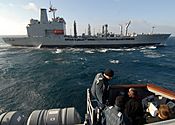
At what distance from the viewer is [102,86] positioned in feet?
19.2

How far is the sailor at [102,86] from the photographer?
18.9 feet

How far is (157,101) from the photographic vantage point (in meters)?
7.40

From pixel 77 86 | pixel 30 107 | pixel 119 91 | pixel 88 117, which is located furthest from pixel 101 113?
pixel 77 86

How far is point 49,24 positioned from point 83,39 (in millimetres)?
14408

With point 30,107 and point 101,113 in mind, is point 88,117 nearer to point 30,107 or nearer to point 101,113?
point 101,113

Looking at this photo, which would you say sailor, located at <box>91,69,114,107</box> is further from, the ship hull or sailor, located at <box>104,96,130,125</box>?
the ship hull

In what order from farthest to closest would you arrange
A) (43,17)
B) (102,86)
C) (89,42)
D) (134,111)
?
(43,17), (89,42), (102,86), (134,111)

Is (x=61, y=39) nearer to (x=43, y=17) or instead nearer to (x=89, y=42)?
(x=89, y=42)

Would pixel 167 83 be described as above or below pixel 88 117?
below

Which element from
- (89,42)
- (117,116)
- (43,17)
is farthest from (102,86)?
(43,17)

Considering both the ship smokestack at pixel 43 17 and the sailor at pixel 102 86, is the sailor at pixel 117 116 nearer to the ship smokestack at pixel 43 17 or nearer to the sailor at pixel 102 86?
the sailor at pixel 102 86

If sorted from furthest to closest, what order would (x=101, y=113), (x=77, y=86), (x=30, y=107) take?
(x=77, y=86) < (x=30, y=107) < (x=101, y=113)

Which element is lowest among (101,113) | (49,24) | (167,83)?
(167,83)

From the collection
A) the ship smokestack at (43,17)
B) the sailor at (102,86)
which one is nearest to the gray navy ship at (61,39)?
the ship smokestack at (43,17)
